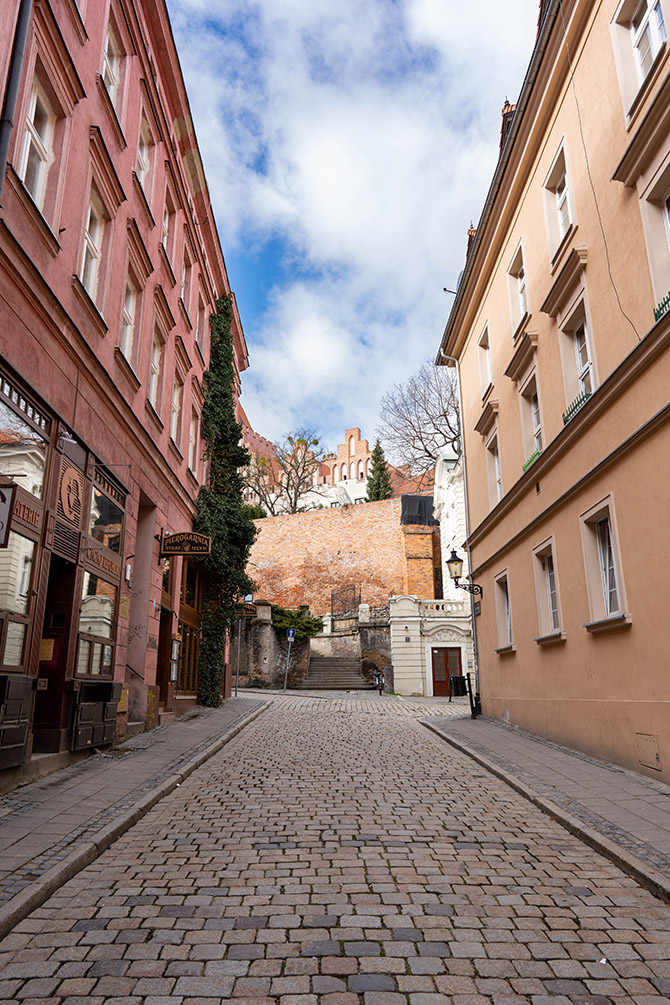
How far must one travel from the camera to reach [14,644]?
298 inches

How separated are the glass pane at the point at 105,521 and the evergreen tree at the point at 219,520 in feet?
22.8

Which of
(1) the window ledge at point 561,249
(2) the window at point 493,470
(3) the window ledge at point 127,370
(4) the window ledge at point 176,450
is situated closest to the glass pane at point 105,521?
(3) the window ledge at point 127,370

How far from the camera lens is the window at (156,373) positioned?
14.7 metres

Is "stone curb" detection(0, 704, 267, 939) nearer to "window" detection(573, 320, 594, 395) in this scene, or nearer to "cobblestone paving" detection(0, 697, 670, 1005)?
"cobblestone paving" detection(0, 697, 670, 1005)

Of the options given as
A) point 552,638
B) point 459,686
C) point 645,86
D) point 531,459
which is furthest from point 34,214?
point 459,686

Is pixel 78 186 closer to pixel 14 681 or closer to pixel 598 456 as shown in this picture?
pixel 14 681

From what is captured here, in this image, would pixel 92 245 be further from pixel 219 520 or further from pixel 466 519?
pixel 466 519

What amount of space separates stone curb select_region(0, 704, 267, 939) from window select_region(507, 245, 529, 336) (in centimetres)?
1099

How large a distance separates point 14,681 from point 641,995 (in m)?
6.00

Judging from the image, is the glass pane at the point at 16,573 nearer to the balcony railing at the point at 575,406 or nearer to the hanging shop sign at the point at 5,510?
the hanging shop sign at the point at 5,510

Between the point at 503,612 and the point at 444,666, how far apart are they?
13889 millimetres

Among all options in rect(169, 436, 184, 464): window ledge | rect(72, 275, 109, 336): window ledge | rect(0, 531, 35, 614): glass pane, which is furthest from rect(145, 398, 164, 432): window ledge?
rect(0, 531, 35, 614): glass pane

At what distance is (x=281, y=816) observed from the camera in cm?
696

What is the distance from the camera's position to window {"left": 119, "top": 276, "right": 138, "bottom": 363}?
12.8 m
